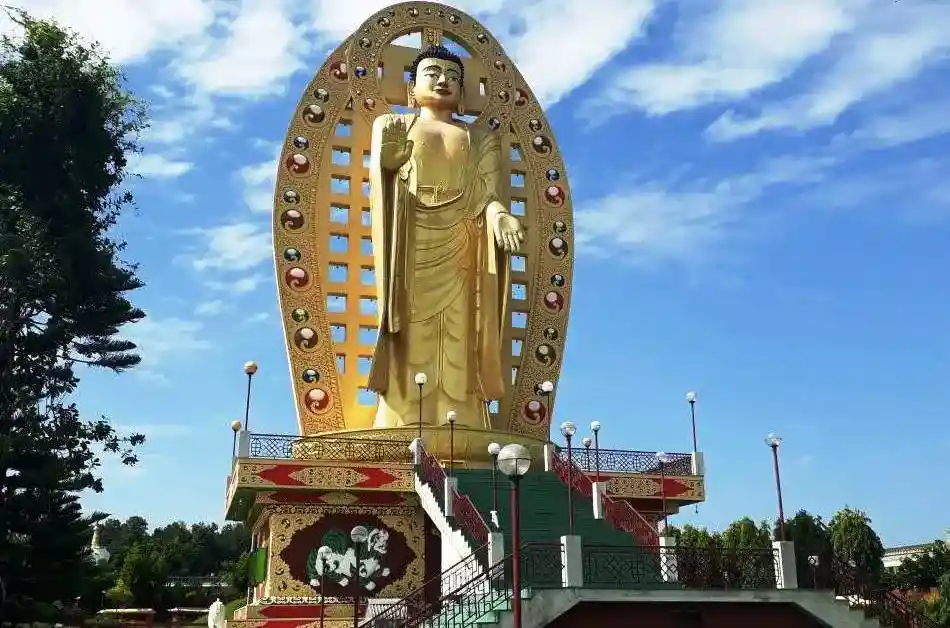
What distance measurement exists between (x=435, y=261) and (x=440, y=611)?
9.65 meters

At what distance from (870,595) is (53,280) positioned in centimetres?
1329

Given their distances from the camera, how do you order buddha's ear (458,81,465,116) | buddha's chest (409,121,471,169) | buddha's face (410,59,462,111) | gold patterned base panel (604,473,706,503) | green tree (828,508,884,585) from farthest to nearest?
green tree (828,508,884,585) → buddha's ear (458,81,465,116) → buddha's face (410,59,462,111) → buddha's chest (409,121,471,169) → gold patterned base panel (604,473,706,503)

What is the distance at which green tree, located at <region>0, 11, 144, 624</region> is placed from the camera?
15.6m

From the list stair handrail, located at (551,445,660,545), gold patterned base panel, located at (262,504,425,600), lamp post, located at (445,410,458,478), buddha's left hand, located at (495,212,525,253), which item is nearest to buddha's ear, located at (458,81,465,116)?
buddha's left hand, located at (495,212,525,253)

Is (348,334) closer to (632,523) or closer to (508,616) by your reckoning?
(632,523)

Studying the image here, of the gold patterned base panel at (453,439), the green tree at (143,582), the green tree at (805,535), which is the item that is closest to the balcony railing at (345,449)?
the gold patterned base panel at (453,439)

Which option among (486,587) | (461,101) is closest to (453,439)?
(486,587)

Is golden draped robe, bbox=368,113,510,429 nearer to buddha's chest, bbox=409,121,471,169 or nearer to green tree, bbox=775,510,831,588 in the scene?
buddha's chest, bbox=409,121,471,169

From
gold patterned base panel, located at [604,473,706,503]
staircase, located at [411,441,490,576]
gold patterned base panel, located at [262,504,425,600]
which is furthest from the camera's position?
gold patterned base panel, located at [604,473,706,503]

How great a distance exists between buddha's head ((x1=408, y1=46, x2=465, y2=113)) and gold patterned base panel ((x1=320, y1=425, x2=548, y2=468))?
704cm

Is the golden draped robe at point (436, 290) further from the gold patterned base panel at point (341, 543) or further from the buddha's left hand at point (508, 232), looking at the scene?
the gold patterned base panel at point (341, 543)

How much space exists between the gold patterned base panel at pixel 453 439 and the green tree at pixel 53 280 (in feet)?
15.2

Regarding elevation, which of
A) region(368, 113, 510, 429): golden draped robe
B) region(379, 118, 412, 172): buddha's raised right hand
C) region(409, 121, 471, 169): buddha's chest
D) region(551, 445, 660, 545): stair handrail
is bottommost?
region(551, 445, 660, 545): stair handrail

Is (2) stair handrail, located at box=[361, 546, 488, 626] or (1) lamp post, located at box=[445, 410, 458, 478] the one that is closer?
(2) stair handrail, located at box=[361, 546, 488, 626]
